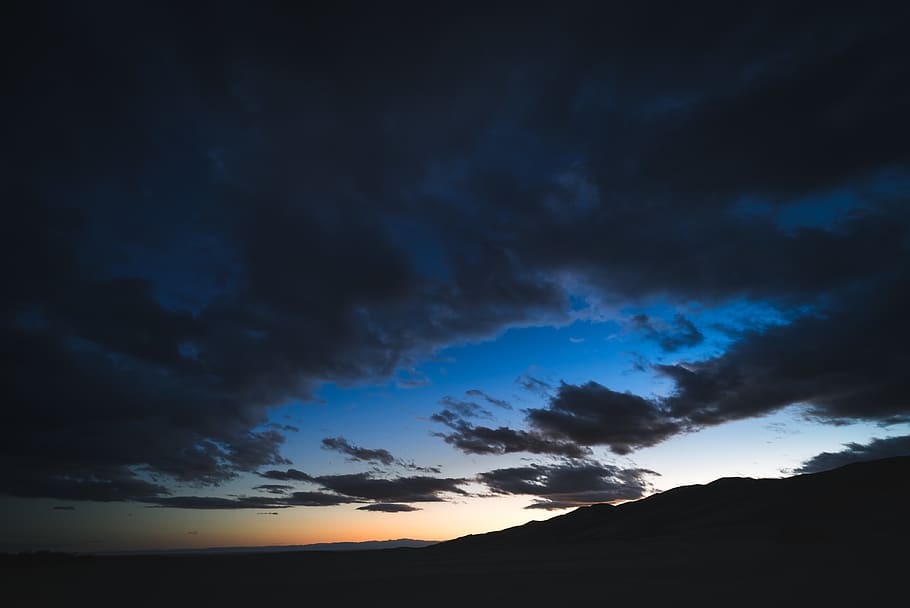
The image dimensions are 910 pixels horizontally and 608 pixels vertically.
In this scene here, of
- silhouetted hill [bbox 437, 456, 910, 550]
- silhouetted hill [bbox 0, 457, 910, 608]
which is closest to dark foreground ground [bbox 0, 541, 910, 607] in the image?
silhouetted hill [bbox 0, 457, 910, 608]

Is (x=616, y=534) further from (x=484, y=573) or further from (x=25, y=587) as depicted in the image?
(x=25, y=587)

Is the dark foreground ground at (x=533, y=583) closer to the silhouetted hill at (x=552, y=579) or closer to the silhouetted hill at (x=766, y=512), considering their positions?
the silhouetted hill at (x=552, y=579)

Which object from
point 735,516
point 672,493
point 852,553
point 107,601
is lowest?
point 107,601

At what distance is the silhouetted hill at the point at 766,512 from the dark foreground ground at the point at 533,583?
5.24 metres

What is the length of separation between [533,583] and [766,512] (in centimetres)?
2929

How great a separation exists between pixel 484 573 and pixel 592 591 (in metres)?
4.94

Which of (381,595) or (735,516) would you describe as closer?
(381,595)

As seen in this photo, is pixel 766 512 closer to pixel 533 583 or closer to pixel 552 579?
pixel 552 579

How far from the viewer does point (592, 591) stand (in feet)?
33.3

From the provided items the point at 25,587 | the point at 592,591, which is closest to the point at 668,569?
the point at 592,591

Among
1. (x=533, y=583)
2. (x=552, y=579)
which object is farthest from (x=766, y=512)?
(x=533, y=583)

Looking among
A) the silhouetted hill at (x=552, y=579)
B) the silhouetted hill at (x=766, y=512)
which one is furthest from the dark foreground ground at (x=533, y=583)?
the silhouetted hill at (x=766, y=512)

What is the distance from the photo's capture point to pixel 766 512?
3303 cm

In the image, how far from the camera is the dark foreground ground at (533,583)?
30.8ft
